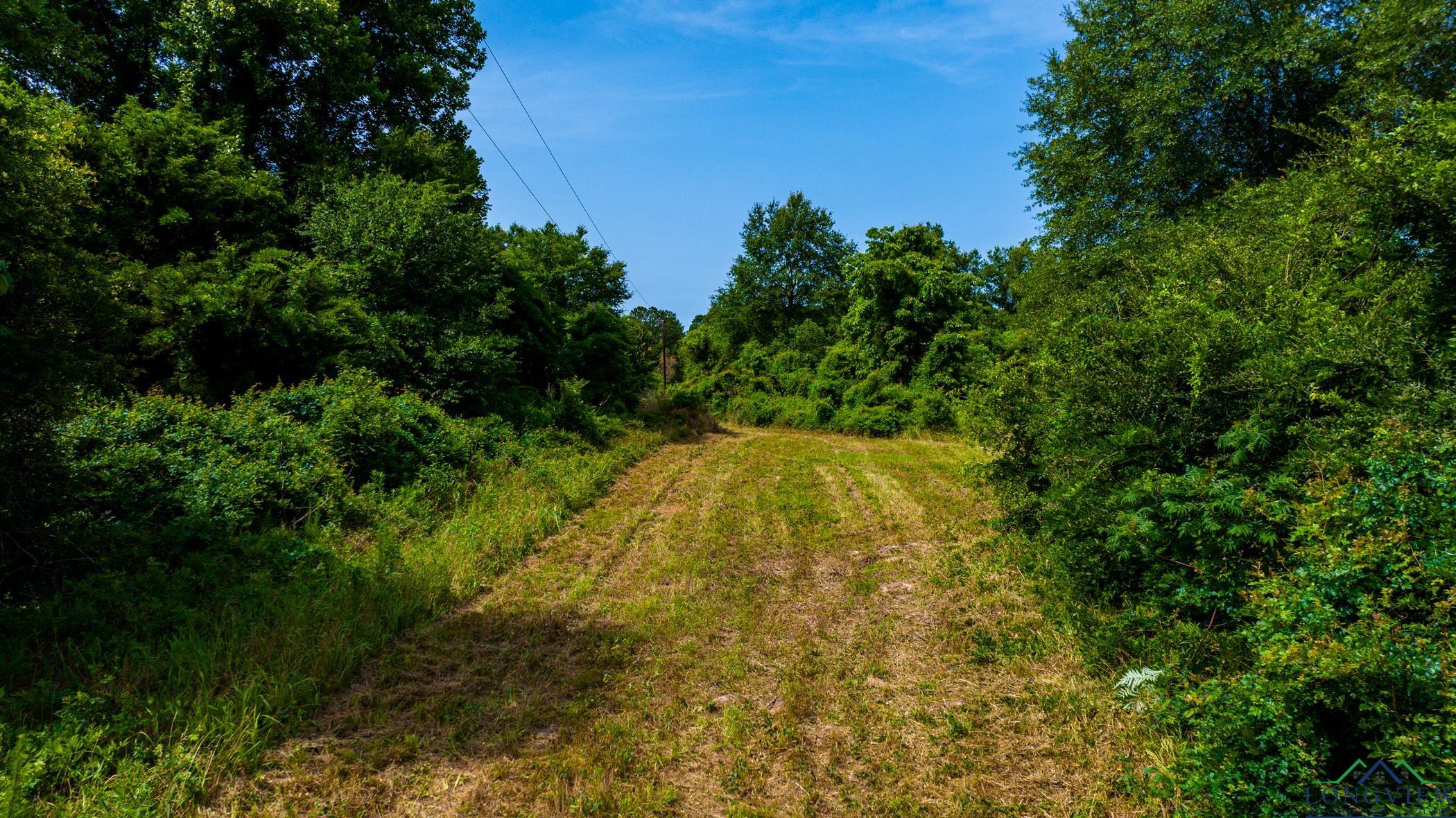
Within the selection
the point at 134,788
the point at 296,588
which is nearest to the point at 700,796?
the point at 134,788

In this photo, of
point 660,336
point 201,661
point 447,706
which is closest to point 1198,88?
point 447,706

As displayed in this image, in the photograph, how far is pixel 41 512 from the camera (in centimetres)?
526

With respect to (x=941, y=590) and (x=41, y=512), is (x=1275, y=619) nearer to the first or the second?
(x=941, y=590)

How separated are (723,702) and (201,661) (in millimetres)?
4077

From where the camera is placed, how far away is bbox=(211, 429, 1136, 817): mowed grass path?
3463 millimetres

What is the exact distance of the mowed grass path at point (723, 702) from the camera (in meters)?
3.46

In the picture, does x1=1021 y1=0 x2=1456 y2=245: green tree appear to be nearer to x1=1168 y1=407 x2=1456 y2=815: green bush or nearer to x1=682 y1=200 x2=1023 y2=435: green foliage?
x1=682 y1=200 x2=1023 y2=435: green foliage

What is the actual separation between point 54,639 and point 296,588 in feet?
5.14

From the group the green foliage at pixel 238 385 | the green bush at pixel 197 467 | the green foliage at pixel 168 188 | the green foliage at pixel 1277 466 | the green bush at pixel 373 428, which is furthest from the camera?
the green foliage at pixel 168 188

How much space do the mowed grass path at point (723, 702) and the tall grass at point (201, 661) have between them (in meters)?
0.32

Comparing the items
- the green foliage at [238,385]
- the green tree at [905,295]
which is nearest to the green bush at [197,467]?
the green foliage at [238,385]

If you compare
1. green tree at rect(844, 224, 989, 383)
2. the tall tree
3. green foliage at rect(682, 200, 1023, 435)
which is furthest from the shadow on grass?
the tall tree

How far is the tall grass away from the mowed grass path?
0.32 m

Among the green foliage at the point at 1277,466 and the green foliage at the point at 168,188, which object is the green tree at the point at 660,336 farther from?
the green foliage at the point at 1277,466
